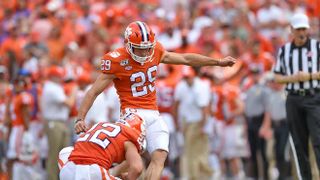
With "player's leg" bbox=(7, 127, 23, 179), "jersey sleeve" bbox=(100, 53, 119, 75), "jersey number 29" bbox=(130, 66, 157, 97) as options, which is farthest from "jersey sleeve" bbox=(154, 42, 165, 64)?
"player's leg" bbox=(7, 127, 23, 179)

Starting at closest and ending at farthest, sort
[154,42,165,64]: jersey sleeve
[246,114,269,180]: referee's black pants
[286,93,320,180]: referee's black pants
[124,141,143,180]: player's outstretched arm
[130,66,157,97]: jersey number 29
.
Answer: [124,141,143,180]: player's outstretched arm → [130,66,157,97]: jersey number 29 → [154,42,165,64]: jersey sleeve → [286,93,320,180]: referee's black pants → [246,114,269,180]: referee's black pants

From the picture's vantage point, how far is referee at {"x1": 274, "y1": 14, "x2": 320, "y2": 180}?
1259 cm

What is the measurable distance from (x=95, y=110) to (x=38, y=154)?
1881 mm

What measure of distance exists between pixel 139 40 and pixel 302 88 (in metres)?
2.61

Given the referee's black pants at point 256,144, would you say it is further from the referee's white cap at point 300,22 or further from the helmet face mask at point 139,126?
the helmet face mask at point 139,126

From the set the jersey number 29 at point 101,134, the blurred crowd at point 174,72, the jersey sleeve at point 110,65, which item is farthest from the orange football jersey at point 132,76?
the blurred crowd at point 174,72

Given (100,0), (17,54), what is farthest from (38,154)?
(100,0)

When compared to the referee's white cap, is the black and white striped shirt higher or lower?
lower

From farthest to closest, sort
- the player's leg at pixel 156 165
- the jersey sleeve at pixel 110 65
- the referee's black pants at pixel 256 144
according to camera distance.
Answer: the referee's black pants at pixel 256 144, the jersey sleeve at pixel 110 65, the player's leg at pixel 156 165

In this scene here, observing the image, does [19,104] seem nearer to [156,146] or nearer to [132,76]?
[132,76]

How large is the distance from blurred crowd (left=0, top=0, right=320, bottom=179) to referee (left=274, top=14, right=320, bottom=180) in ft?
10.8

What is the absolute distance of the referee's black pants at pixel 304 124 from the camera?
41.2 feet

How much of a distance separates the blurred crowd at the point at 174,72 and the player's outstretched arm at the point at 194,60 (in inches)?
166

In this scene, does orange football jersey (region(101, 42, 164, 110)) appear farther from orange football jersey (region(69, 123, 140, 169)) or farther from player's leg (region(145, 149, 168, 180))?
orange football jersey (region(69, 123, 140, 169))
